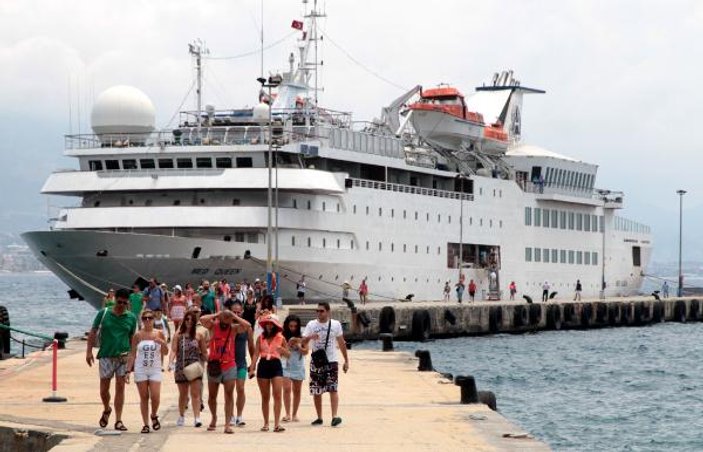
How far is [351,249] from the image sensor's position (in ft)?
194

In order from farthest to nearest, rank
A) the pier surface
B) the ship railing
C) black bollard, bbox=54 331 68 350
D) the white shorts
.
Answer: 1. the ship railing
2. black bollard, bbox=54 331 68 350
3. the white shorts
4. the pier surface

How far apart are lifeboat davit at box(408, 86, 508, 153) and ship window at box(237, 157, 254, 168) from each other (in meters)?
16.3

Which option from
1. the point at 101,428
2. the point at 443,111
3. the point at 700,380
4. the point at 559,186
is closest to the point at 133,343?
the point at 101,428

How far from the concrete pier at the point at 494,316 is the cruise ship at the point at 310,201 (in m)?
3.30

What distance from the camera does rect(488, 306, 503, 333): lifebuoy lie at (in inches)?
2349

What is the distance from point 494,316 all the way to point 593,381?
64.1 feet

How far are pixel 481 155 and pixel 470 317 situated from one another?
59.9 ft

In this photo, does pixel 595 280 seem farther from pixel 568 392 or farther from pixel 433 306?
pixel 568 392

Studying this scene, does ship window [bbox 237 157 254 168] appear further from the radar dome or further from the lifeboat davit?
the lifeboat davit

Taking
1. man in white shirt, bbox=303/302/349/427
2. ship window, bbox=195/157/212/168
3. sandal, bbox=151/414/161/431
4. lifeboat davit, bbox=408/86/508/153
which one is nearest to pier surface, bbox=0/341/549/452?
sandal, bbox=151/414/161/431

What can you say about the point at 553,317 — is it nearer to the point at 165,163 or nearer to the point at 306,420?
the point at 165,163

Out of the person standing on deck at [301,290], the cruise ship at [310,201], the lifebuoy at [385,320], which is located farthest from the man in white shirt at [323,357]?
the person standing on deck at [301,290]

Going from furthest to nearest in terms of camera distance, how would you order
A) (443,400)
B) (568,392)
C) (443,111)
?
(443,111), (568,392), (443,400)

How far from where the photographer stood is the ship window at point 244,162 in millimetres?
56719
